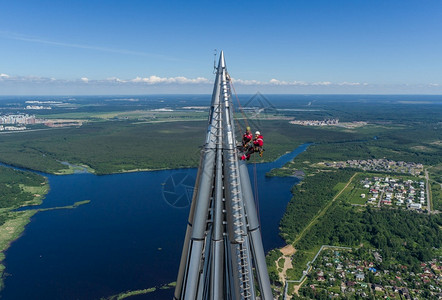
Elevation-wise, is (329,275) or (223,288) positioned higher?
(223,288)

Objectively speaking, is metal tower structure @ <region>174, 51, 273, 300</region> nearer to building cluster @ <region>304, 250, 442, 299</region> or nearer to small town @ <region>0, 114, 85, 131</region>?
building cluster @ <region>304, 250, 442, 299</region>

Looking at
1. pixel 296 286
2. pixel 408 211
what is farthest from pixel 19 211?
pixel 408 211

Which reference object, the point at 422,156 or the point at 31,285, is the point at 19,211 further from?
the point at 422,156

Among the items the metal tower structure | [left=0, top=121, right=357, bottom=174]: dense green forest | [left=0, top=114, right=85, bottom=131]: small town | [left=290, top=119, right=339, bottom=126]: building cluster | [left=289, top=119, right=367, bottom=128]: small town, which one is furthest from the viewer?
[left=290, top=119, right=339, bottom=126]: building cluster

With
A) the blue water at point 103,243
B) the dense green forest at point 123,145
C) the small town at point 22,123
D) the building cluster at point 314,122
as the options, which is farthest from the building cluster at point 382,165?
the small town at point 22,123

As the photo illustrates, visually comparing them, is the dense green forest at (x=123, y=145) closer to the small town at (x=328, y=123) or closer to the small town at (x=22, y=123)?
the small town at (x=328, y=123)

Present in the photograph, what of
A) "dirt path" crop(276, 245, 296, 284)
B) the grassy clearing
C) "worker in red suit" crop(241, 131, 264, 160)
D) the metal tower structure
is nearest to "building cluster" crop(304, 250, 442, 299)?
"dirt path" crop(276, 245, 296, 284)
